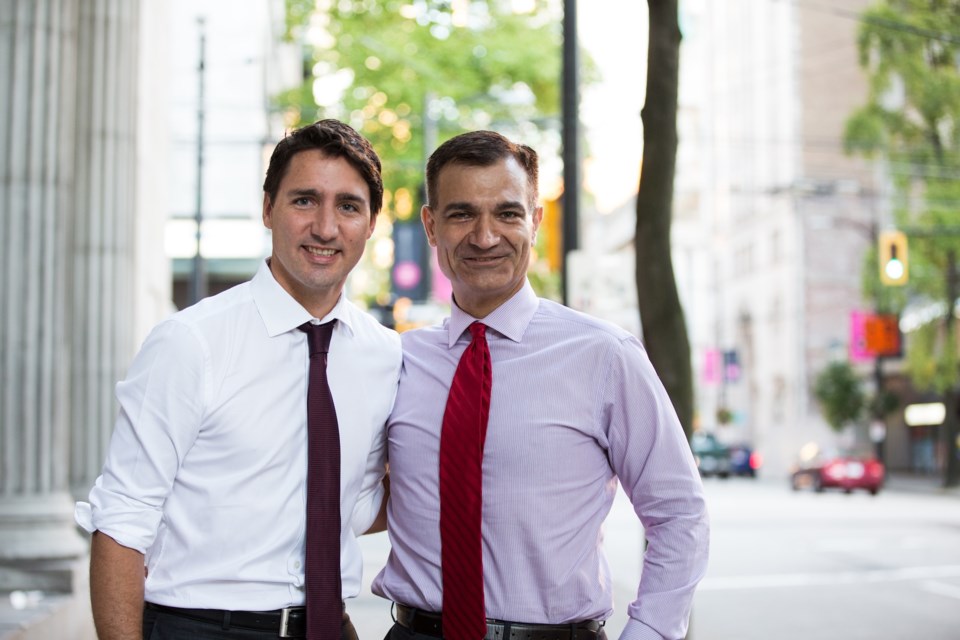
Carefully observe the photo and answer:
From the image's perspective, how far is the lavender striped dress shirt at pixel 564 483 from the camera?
10.5 ft

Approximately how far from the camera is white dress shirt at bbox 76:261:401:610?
117 inches

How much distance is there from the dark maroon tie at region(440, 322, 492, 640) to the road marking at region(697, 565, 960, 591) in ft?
36.4

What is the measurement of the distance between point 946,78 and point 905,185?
10.7 ft

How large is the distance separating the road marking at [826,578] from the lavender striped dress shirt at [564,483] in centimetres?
1096

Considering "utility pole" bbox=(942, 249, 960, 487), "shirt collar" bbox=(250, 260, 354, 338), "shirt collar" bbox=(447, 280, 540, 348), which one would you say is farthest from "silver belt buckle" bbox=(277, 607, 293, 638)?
"utility pole" bbox=(942, 249, 960, 487)

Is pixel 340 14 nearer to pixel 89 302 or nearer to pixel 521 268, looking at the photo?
pixel 89 302

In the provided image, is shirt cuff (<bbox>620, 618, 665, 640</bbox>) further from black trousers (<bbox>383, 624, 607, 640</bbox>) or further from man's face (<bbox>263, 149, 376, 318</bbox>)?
man's face (<bbox>263, 149, 376, 318</bbox>)

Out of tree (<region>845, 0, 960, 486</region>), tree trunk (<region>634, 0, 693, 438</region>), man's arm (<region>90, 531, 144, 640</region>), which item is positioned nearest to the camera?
man's arm (<region>90, 531, 144, 640</region>)

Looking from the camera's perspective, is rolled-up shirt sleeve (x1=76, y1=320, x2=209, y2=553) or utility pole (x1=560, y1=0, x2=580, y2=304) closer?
Result: rolled-up shirt sleeve (x1=76, y1=320, x2=209, y2=553)

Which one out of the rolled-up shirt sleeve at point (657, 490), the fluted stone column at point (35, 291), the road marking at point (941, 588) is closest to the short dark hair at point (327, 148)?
the rolled-up shirt sleeve at point (657, 490)

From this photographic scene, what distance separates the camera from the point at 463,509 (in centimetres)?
316

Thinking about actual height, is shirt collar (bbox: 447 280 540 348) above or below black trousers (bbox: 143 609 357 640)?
above

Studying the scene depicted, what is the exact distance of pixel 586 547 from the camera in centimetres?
325

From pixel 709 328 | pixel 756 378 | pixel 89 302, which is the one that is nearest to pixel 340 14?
pixel 89 302
